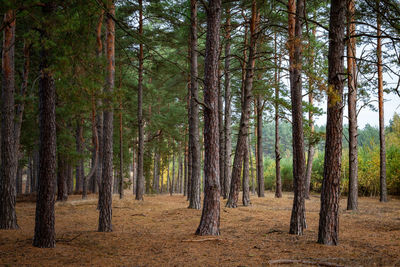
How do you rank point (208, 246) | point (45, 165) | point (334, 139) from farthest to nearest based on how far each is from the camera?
point (208, 246)
point (334, 139)
point (45, 165)

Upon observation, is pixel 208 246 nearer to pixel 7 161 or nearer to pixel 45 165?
pixel 45 165

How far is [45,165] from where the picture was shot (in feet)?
18.9

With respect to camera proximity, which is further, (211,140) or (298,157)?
(298,157)

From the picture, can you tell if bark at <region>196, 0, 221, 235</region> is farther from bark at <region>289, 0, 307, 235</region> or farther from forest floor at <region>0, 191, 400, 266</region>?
bark at <region>289, 0, 307, 235</region>

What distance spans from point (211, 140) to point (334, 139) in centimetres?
268

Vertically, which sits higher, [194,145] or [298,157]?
[194,145]

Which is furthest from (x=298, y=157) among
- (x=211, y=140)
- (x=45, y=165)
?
(x=45, y=165)

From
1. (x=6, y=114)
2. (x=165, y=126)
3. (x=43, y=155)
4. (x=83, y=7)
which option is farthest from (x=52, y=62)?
(x=165, y=126)

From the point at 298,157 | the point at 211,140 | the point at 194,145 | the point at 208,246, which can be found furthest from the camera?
the point at 194,145

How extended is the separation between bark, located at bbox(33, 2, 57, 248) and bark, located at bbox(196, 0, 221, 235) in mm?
3245

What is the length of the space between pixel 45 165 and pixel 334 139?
19.0ft

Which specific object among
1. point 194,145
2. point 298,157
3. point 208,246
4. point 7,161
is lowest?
point 208,246

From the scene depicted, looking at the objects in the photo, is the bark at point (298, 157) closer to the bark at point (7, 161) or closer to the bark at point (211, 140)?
the bark at point (211, 140)

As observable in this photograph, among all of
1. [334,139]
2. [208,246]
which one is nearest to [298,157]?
[334,139]
